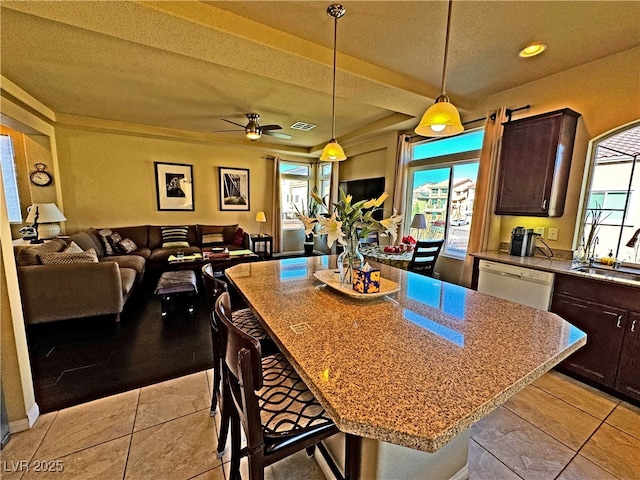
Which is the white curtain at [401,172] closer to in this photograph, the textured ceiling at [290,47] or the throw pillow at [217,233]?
the textured ceiling at [290,47]

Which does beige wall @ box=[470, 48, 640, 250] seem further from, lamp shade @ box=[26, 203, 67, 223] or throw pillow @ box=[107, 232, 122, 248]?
lamp shade @ box=[26, 203, 67, 223]

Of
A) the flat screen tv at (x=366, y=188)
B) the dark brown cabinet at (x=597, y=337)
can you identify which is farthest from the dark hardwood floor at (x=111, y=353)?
the flat screen tv at (x=366, y=188)

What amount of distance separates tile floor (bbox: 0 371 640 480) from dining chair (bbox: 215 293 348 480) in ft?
1.92

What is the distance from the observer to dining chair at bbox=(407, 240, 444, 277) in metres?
3.00

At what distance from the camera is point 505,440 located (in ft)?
5.44

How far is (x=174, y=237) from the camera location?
5.52m

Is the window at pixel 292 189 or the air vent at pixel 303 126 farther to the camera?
the window at pixel 292 189

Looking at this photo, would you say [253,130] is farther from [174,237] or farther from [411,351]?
[411,351]

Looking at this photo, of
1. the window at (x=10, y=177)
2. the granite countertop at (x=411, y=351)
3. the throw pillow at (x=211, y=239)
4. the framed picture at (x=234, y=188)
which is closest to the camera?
the granite countertop at (x=411, y=351)

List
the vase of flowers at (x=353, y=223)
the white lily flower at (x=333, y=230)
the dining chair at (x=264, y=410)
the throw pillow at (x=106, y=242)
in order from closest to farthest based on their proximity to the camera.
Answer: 1. the dining chair at (x=264, y=410)
2. the white lily flower at (x=333, y=230)
3. the vase of flowers at (x=353, y=223)
4. the throw pillow at (x=106, y=242)

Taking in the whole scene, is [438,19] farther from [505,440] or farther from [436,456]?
[505,440]

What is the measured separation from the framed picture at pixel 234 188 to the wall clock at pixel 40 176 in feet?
9.30

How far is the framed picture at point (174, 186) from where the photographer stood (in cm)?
557

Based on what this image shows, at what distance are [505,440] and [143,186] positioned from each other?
21.2ft
